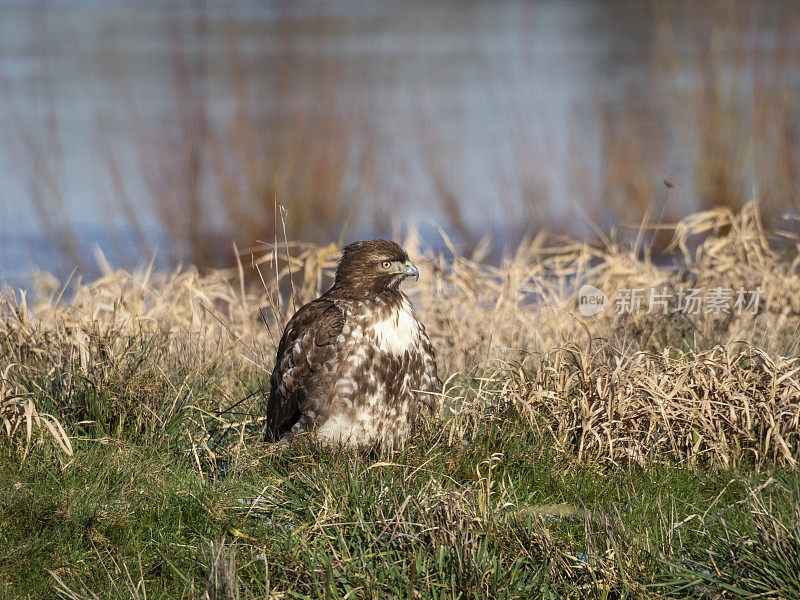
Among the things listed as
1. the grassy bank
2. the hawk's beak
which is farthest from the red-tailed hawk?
the grassy bank

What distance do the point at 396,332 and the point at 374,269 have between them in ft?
1.02

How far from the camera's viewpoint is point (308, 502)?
137 inches

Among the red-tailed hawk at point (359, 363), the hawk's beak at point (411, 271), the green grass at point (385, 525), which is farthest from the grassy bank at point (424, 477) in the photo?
the hawk's beak at point (411, 271)

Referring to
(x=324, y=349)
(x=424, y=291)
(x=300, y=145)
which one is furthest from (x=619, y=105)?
(x=324, y=349)

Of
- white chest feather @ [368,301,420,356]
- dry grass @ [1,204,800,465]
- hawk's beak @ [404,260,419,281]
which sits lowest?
dry grass @ [1,204,800,465]

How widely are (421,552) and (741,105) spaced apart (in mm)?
6595

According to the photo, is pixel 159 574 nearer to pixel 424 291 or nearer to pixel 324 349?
pixel 324 349

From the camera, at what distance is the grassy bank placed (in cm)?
306

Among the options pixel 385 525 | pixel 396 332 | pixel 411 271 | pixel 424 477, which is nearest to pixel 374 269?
pixel 411 271

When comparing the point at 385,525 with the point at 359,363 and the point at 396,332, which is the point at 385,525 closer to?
the point at 359,363

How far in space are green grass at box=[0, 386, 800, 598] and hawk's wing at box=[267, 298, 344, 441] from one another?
→ 0.79ft

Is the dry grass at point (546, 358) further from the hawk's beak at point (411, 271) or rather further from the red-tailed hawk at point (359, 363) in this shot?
the hawk's beak at point (411, 271)

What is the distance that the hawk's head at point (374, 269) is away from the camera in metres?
4.43

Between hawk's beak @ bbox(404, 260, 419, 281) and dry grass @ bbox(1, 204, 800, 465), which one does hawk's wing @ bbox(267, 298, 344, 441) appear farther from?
hawk's beak @ bbox(404, 260, 419, 281)
